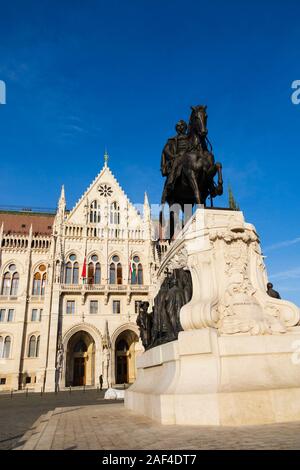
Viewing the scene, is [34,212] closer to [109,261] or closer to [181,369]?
[109,261]

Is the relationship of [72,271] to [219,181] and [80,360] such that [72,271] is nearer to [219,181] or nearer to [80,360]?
[80,360]

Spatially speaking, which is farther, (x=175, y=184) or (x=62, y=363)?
(x=62, y=363)

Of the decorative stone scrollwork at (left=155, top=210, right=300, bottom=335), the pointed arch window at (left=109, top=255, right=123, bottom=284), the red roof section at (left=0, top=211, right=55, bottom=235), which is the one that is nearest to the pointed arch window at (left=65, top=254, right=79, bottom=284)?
the pointed arch window at (left=109, top=255, right=123, bottom=284)

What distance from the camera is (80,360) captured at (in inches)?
1474

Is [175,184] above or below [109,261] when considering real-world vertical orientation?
below

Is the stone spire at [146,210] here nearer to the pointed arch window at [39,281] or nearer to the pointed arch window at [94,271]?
the pointed arch window at [94,271]

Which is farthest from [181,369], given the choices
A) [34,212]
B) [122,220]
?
[34,212]

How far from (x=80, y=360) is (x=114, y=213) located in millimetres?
17210

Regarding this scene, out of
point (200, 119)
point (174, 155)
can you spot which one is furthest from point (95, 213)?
point (200, 119)

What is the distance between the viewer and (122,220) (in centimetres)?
4269
